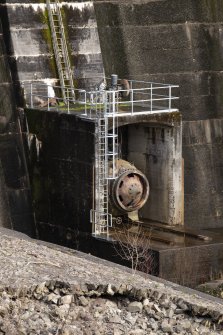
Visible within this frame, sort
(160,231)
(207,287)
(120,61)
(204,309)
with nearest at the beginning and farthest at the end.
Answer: (204,309) → (207,287) → (160,231) → (120,61)

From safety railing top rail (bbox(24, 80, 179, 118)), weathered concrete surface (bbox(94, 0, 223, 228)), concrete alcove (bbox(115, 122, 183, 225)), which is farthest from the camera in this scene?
weathered concrete surface (bbox(94, 0, 223, 228))

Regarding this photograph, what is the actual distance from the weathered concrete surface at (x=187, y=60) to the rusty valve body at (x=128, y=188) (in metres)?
3.24

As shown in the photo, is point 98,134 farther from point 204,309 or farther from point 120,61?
point 204,309

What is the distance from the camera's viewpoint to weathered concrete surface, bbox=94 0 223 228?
29.3 meters

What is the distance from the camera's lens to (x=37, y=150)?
2670 centimetres

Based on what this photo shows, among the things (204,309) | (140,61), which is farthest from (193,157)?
(204,309)

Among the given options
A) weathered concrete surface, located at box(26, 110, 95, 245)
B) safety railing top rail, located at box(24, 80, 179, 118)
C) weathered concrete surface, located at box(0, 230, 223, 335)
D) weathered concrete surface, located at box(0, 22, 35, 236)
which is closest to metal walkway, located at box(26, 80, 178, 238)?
safety railing top rail, located at box(24, 80, 179, 118)

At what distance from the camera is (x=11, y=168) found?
1040 inches

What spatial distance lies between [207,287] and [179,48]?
26.8ft

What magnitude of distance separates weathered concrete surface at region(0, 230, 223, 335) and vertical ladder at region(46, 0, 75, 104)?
10244 millimetres

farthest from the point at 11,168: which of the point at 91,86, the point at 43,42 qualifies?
the point at 43,42

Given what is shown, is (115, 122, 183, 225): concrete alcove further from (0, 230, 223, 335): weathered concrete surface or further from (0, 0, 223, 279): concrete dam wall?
(0, 230, 223, 335): weathered concrete surface

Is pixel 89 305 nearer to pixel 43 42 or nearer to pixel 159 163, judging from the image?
pixel 159 163

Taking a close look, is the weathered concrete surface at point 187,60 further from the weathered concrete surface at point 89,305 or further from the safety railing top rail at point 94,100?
the weathered concrete surface at point 89,305
